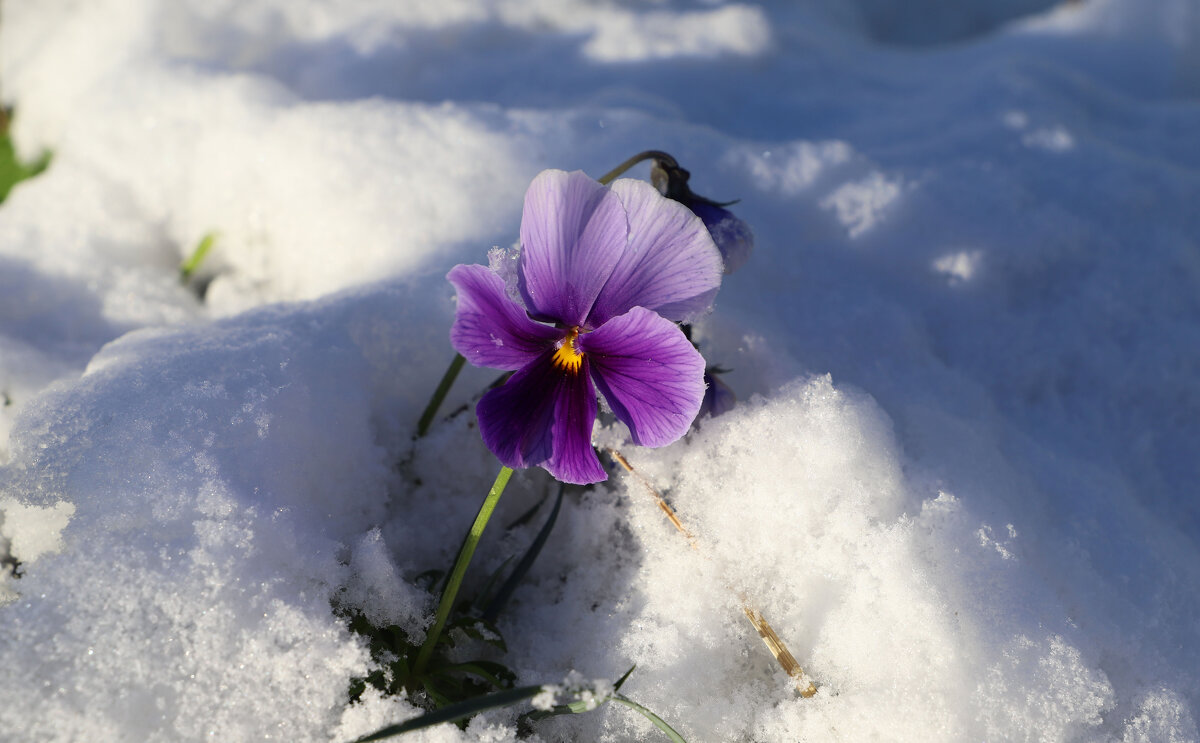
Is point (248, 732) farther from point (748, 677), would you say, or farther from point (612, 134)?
point (612, 134)

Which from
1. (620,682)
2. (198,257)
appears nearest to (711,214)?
(620,682)

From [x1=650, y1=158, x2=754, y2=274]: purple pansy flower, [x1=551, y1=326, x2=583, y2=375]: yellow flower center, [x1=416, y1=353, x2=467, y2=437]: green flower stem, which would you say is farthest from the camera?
[x1=416, y1=353, x2=467, y2=437]: green flower stem

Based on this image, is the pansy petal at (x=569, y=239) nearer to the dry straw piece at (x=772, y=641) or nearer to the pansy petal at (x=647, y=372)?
the pansy petal at (x=647, y=372)

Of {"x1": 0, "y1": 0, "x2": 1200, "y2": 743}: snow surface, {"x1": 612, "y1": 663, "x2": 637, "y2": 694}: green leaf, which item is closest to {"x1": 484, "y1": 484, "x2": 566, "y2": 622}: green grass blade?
{"x1": 0, "y1": 0, "x2": 1200, "y2": 743}: snow surface

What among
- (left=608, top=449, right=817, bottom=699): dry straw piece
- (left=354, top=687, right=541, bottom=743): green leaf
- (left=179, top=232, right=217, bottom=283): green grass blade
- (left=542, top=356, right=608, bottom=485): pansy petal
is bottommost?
(left=608, top=449, right=817, bottom=699): dry straw piece

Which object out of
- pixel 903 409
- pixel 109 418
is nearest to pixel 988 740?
pixel 903 409

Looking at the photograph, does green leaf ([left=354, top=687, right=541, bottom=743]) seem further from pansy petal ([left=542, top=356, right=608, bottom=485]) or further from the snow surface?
pansy petal ([left=542, top=356, right=608, bottom=485])

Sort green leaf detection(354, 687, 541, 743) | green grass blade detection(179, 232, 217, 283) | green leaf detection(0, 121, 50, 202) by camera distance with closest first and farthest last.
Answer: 1. green leaf detection(354, 687, 541, 743)
2. green grass blade detection(179, 232, 217, 283)
3. green leaf detection(0, 121, 50, 202)
